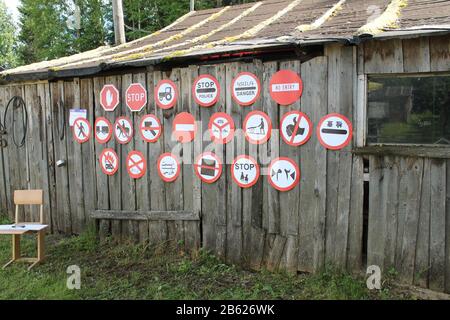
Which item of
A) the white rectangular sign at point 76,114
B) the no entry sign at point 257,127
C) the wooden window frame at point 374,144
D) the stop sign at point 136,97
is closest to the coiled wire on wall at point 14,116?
the white rectangular sign at point 76,114

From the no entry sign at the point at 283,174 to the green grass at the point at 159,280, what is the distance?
1.06 metres

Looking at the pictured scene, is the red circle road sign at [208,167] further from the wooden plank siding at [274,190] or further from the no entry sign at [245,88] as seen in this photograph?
the no entry sign at [245,88]

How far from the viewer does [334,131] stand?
434 centimetres

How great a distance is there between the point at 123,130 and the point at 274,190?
98.0 inches

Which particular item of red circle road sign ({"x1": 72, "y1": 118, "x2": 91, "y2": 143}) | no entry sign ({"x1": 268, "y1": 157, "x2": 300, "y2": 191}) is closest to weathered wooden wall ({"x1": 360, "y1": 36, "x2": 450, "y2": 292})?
no entry sign ({"x1": 268, "y1": 157, "x2": 300, "y2": 191})

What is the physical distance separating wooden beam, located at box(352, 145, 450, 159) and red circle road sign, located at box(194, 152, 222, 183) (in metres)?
1.74

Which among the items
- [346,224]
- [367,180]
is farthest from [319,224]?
[367,180]

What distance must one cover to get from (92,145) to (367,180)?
162 inches

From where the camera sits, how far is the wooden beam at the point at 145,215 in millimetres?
5430

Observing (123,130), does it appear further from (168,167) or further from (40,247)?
(40,247)

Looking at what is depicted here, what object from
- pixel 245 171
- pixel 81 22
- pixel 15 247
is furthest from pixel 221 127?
pixel 81 22

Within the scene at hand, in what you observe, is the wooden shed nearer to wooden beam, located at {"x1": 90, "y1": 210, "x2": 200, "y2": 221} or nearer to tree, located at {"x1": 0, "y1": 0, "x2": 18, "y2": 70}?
wooden beam, located at {"x1": 90, "y1": 210, "x2": 200, "y2": 221}

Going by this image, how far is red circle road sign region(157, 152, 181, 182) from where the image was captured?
546 centimetres

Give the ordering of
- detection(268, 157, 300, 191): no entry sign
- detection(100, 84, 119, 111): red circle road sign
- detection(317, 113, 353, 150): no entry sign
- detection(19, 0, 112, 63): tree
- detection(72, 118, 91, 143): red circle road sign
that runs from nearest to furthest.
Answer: detection(317, 113, 353, 150): no entry sign
detection(268, 157, 300, 191): no entry sign
detection(100, 84, 119, 111): red circle road sign
detection(72, 118, 91, 143): red circle road sign
detection(19, 0, 112, 63): tree
